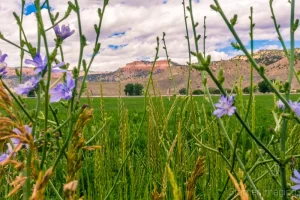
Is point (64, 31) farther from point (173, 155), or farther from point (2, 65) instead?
point (173, 155)

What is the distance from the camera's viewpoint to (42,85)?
0.73 metres

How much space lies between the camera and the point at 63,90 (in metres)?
0.90

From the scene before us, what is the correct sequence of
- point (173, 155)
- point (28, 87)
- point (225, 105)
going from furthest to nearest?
point (173, 155), point (225, 105), point (28, 87)

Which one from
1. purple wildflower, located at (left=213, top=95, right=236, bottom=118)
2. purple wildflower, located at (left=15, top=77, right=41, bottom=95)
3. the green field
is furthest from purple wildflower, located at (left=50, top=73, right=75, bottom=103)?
purple wildflower, located at (left=213, top=95, right=236, bottom=118)

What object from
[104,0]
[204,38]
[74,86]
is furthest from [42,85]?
[204,38]

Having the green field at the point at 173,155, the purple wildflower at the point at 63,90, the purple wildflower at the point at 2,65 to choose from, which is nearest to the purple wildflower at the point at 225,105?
the green field at the point at 173,155

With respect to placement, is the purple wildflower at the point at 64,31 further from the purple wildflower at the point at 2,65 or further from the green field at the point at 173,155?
the green field at the point at 173,155

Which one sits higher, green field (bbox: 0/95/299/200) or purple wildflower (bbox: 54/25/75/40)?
purple wildflower (bbox: 54/25/75/40)

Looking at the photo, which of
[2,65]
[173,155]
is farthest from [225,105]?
[173,155]

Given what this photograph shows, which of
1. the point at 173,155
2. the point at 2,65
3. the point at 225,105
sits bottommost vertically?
the point at 173,155

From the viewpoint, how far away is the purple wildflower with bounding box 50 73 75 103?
0.89 meters

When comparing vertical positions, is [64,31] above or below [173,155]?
above

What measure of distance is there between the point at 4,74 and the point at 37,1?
188mm

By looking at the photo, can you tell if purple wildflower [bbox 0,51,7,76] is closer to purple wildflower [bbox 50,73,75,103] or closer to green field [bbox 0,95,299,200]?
purple wildflower [bbox 50,73,75,103]
